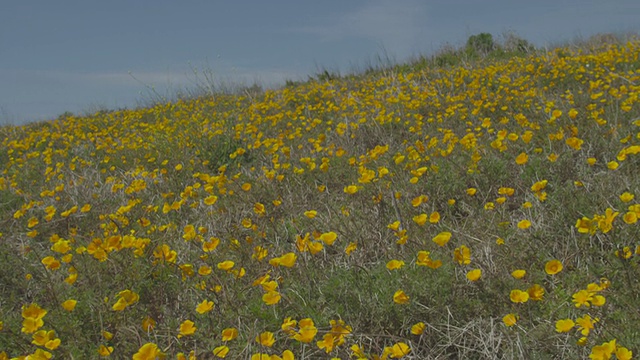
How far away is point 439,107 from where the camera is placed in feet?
Answer: 20.5

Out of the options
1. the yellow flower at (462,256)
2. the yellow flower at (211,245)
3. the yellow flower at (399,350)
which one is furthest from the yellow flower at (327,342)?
the yellow flower at (211,245)

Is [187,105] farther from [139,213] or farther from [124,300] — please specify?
[124,300]

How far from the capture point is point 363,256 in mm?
3004

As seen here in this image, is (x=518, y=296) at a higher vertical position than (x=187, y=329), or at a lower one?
lower

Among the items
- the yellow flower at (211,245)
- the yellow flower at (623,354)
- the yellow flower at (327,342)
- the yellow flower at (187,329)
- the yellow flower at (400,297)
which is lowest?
the yellow flower at (623,354)

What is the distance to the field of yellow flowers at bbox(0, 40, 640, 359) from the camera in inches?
85.5

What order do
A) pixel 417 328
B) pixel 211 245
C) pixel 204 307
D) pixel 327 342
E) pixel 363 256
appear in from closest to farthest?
pixel 327 342
pixel 417 328
pixel 204 307
pixel 211 245
pixel 363 256

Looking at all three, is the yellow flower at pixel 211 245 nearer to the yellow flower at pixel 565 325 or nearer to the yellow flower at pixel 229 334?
the yellow flower at pixel 229 334

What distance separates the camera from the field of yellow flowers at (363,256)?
2.17m

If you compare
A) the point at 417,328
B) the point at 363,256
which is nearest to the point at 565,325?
the point at 417,328

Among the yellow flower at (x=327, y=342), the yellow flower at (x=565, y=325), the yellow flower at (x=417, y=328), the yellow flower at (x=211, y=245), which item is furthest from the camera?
the yellow flower at (x=211, y=245)

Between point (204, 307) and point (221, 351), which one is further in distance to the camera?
point (204, 307)

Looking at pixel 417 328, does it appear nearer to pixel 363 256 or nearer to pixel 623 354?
pixel 623 354

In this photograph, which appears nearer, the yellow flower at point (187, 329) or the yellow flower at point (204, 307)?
the yellow flower at point (187, 329)
